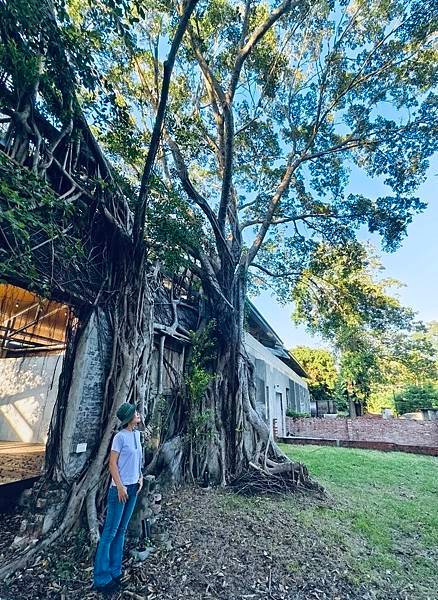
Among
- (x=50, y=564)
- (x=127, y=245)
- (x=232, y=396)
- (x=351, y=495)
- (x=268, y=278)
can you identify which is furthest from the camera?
(x=268, y=278)

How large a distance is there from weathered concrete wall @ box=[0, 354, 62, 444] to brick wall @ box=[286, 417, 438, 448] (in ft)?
29.9

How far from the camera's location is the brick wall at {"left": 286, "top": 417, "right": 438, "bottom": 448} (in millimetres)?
10156

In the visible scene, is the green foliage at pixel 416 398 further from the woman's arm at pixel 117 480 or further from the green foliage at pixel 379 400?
the woman's arm at pixel 117 480

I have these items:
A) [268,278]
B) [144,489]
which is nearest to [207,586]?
[144,489]

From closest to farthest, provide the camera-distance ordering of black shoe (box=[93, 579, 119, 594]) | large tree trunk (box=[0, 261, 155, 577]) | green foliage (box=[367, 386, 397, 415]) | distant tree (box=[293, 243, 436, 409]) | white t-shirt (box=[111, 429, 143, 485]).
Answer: black shoe (box=[93, 579, 119, 594])
white t-shirt (box=[111, 429, 143, 485])
large tree trunk (box=[0, 261, 155, 577])
distant tree (box=[293, 243, 436, 409])
green foliage (box=[367, 386, 397, 415])

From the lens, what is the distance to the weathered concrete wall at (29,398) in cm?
564

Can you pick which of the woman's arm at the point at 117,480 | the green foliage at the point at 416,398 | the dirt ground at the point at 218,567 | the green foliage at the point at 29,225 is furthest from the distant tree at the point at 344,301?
the green foliage at the point at 416,398

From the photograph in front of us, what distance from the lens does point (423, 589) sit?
2.53 m

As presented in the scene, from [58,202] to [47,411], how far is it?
429 centimetres

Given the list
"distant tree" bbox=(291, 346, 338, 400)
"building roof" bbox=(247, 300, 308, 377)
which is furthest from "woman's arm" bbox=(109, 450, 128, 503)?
"distant tree" bbox=(291, 346, 338, 400)

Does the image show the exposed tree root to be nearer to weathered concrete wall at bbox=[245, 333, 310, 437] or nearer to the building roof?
weathered concrete wall at bbox=[245, 333, 310, 437]

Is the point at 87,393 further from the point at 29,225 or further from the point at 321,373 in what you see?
the point at 321,373

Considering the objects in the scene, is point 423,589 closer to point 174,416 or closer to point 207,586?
point 207,586

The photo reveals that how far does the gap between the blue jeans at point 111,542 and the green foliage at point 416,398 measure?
63.4 feet
